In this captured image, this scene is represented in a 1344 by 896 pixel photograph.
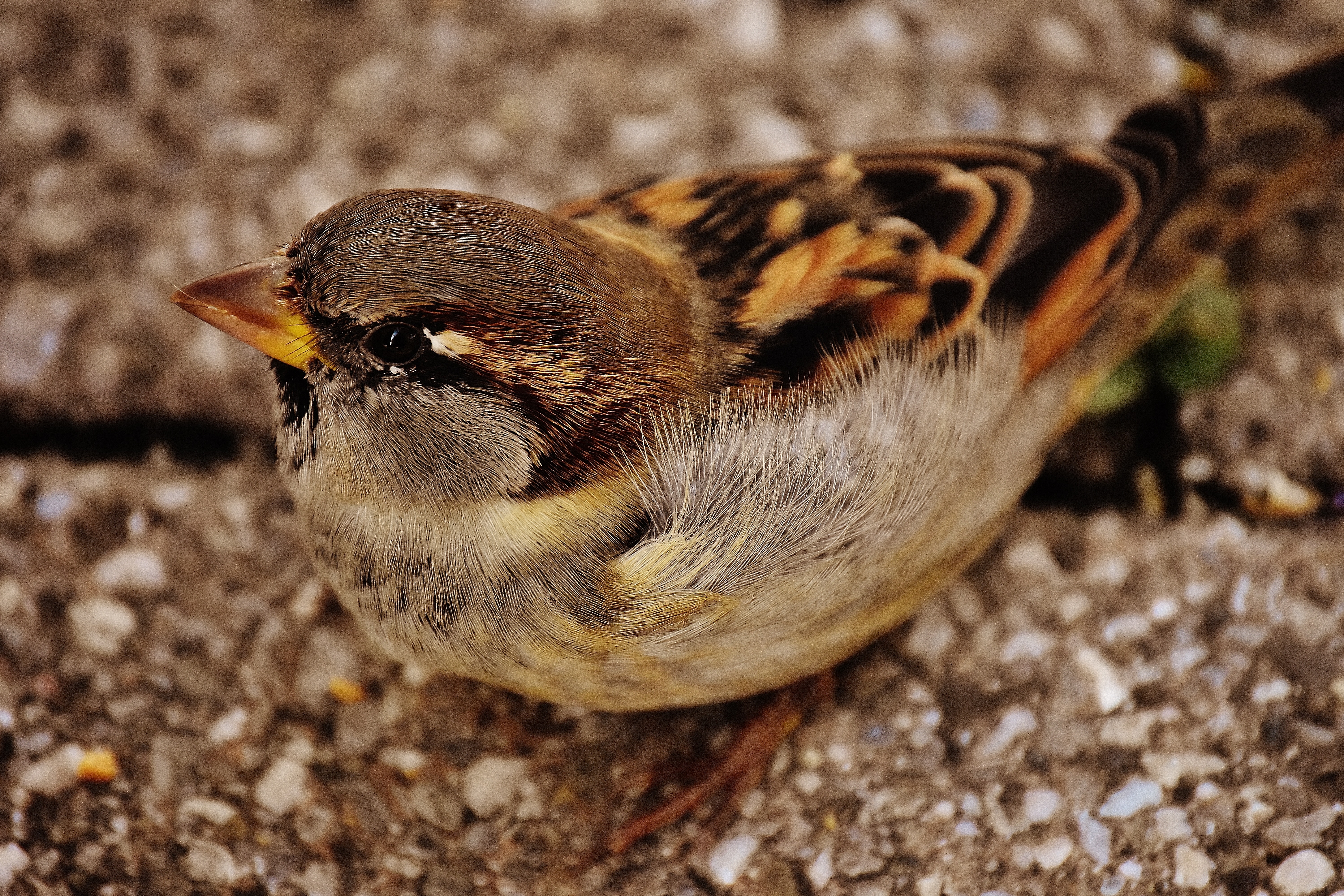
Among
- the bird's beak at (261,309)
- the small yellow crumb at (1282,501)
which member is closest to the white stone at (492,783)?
the bird's beak at (261,309)

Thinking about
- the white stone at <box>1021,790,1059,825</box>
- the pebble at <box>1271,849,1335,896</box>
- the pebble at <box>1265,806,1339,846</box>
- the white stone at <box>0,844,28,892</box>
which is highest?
the white stone at <box>0,844,28,892</box>

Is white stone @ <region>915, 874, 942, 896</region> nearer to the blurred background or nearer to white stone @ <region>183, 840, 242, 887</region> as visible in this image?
white stone @ <region>183, 840, 242, 887</region>

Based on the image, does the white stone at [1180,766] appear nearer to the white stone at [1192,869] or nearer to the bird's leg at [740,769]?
the white stone at [1192,869]

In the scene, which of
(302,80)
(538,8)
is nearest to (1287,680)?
(538,8)

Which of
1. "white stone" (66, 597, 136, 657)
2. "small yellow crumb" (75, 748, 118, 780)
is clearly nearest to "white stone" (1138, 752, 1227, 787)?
"small yellow crumb" (75, 748, 118, 780)

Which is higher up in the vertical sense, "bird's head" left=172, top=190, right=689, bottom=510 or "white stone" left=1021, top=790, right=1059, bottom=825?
"bird's head" left=172, top=190, right=689, bottom=510

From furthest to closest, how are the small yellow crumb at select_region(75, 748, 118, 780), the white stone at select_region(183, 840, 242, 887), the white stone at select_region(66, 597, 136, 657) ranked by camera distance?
the white stone at select_region(66, 597, 136, 657) → the small yellow crumb at select_region(75, 748, 118, 780) → the white stone at select_region(183, 840, 242, 887)

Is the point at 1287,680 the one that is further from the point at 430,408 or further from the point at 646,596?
the point at 430,408
